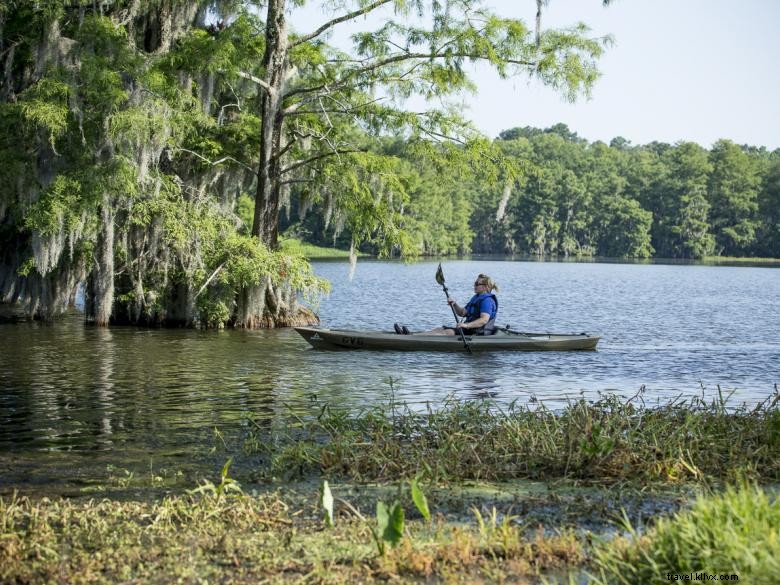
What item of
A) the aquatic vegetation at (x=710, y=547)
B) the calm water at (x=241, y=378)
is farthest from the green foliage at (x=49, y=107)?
the aquatic vegetation at (x=710, y=547)

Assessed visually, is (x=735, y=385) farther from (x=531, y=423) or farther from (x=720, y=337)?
(x=720, y=337)

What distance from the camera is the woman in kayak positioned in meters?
17.3

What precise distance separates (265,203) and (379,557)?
17274mm

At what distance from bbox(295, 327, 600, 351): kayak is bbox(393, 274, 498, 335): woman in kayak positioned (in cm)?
20

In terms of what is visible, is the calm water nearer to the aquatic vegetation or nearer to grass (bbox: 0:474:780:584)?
grass (bbox: 0:474:780:584)

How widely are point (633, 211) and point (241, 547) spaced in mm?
109373

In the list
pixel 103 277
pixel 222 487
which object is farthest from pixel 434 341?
pixel 222 487

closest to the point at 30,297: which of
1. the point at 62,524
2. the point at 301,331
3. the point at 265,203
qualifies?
Result: the point at 265,203

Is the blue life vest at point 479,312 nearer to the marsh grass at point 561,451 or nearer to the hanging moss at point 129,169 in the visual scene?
the hanging moss at point 129,169

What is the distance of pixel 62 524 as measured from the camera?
238 inches

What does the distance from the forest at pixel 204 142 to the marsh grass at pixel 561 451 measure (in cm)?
1179

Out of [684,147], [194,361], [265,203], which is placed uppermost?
[684,147]

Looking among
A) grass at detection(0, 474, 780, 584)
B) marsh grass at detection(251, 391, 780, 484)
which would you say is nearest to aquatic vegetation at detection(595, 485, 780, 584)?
grass at detection(0, 474, 780, 584)

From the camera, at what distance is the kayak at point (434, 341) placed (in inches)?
681
